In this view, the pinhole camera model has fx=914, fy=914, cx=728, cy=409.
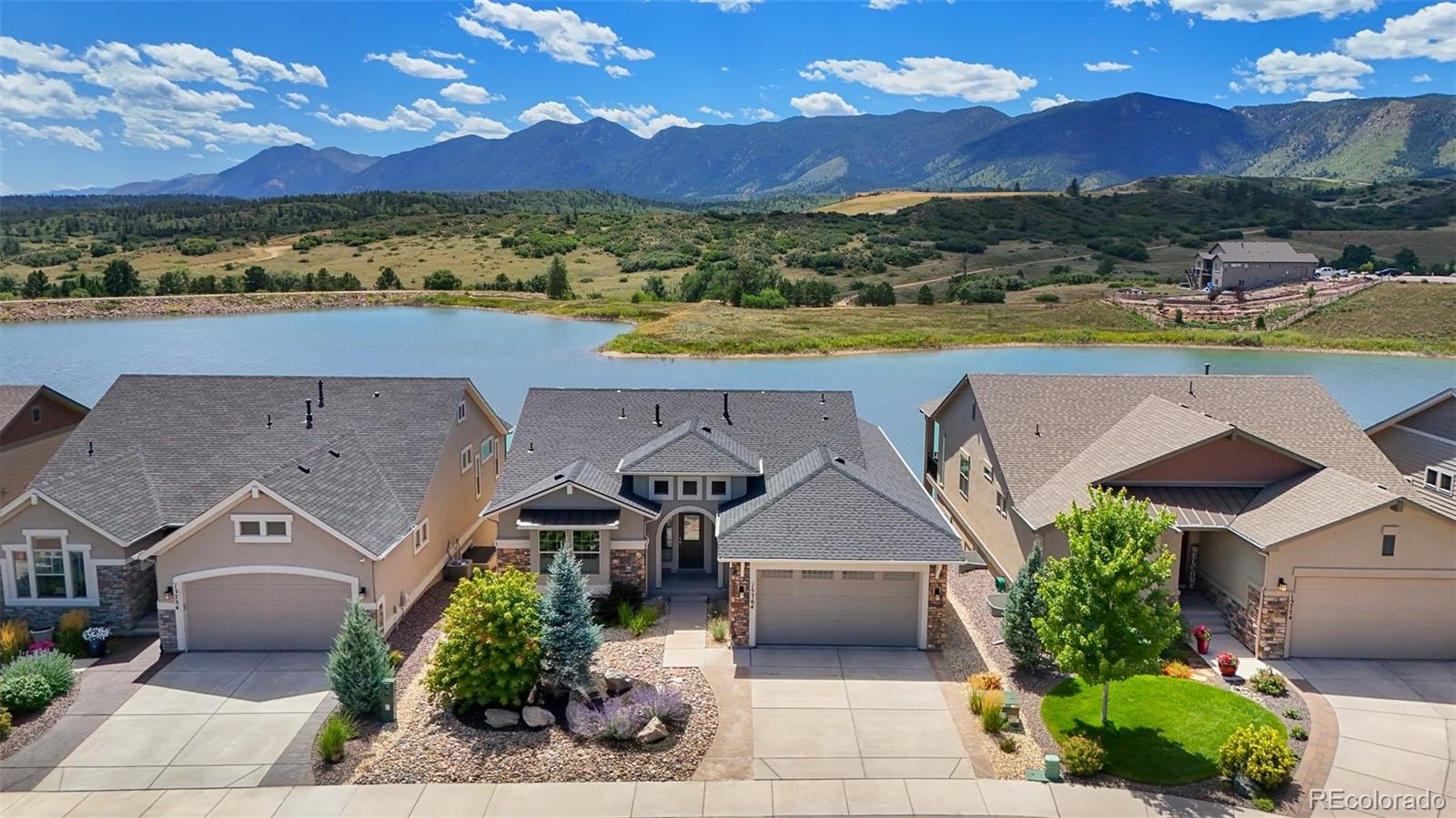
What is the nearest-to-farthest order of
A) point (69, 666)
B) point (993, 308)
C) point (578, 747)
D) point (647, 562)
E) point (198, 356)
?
point (578, 747)
point (69, 666)
point (647, 562)
point (198, 356)
point (993, 308)

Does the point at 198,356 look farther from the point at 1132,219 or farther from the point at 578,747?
the point at 1132,219

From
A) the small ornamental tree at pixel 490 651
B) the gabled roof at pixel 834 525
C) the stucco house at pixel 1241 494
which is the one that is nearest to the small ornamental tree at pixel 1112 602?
the stucco house at pixel 1241 494

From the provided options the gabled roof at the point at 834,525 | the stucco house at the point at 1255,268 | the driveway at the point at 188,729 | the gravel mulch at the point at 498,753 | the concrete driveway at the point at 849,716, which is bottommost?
the concrete driveway at the point at 849,716

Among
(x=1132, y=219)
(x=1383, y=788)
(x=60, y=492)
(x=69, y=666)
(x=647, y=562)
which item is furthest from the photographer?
(x=1132, y=219)

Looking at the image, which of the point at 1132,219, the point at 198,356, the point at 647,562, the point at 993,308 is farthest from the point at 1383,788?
the point at 1132,219

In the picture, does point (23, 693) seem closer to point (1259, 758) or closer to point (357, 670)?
point (357, 670)

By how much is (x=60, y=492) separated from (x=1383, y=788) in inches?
927

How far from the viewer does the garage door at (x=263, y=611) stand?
1744cm

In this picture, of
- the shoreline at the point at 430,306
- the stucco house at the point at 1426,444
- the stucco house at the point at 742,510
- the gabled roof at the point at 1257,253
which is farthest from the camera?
the gabled roof at the point at 1257,253

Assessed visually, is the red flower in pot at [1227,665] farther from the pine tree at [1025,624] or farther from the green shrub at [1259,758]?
the green shrub at [1259,758]

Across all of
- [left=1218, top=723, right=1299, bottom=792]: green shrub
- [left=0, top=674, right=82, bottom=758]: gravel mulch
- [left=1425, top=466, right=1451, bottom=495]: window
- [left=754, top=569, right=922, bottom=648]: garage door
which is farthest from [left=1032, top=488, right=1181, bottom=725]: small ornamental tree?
[left=0, top=674, right=82, bottom=758]: gravel mulch

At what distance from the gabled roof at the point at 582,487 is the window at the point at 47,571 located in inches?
311

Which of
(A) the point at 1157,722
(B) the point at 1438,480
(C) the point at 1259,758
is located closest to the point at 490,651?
(A) the point at 1157,722

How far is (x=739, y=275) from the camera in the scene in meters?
84.0
